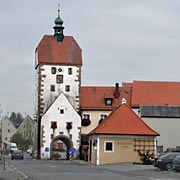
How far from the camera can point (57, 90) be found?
89562 millimetres

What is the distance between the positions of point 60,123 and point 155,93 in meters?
16.0

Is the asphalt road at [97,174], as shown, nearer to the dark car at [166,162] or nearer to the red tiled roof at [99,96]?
the dark car at [166,162]

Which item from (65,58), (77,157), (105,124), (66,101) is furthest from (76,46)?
(105,124)

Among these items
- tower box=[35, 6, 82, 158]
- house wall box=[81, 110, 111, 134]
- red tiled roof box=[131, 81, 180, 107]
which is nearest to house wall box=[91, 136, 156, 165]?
tower box=[35, 6, 82, 158]

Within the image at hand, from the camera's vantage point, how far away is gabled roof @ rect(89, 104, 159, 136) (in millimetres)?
64688

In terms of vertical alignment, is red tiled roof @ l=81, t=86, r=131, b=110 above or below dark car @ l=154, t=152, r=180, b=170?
above

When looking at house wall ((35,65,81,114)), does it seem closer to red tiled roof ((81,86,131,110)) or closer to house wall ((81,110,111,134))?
red tiled roof ((81,86,131,110))

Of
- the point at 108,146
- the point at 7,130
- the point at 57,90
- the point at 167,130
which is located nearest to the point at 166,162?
the point at 108,146

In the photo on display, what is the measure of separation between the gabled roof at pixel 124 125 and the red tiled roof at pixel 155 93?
22691 mm

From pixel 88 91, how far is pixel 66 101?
6.94 metres

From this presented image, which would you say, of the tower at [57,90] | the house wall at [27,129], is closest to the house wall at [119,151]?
the tower at [57,90]

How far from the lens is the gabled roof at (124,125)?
212 feet

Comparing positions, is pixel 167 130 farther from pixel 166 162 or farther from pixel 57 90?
pixel 166 162

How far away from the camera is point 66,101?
287ft
